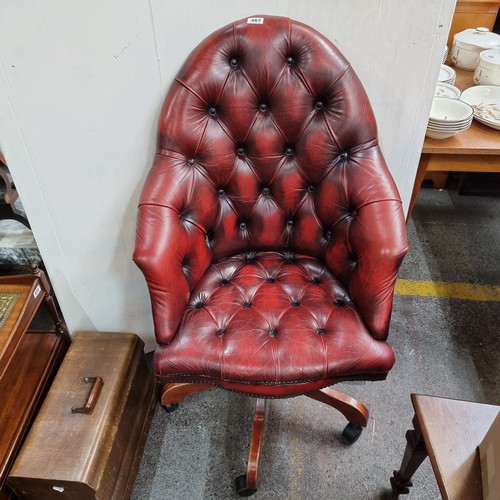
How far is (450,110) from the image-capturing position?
1.64 metres

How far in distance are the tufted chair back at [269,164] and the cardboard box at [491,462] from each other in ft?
1.04

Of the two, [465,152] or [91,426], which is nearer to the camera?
[91,426]

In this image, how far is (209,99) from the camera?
1.24 meters

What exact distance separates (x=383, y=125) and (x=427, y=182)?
1.28 metres

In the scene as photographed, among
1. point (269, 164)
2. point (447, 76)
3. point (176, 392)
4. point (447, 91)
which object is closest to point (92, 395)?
point (176, 392)

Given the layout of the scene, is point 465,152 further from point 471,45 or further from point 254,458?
point 254,458

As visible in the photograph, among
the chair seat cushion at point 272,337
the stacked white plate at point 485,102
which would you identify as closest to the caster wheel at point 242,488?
the chair seat cushion at point 272,337

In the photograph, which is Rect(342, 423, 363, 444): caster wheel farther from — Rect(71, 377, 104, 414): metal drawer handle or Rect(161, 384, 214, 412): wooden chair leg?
Rect(71, 377, 104, 414): metal drawer handle

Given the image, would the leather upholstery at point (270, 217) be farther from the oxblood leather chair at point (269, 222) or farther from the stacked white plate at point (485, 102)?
the stacked white plate at point (485, 102)

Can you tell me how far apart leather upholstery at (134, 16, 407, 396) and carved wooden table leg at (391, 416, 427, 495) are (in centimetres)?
→ 16

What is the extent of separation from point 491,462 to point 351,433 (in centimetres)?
60

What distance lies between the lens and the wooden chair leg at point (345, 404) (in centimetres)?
138

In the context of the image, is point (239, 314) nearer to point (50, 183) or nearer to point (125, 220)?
point (125, 220)

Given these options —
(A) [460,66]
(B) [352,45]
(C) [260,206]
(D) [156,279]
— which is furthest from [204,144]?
(A) [460,66]
